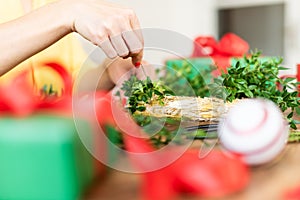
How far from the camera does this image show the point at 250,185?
1.02 feet

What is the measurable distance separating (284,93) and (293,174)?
9.0 inches

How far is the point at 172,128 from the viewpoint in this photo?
13.4 inches

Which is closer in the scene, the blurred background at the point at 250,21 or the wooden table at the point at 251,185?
the wooden table at the point at 251,185

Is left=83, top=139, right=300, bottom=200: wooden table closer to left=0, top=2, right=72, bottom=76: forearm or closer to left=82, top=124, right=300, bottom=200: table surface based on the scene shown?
left=82, top=124, right=300, bottom=200: table surface

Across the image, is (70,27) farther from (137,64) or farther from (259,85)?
(259,85)

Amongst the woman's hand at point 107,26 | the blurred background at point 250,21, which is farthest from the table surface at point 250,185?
the blurred background at point 250,21

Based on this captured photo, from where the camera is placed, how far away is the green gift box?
30 centimetres

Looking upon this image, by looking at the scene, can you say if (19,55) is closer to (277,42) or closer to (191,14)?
(191,14)

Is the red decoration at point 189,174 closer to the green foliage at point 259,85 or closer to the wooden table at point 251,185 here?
the wooden table at point 251,185

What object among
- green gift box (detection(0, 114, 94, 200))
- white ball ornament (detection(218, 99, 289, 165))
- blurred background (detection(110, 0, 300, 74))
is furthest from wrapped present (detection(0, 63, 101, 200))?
blurred background (detection(110, 0, 300, 74))

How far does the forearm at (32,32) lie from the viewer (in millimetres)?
418

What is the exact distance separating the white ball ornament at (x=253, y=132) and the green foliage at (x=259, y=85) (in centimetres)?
12

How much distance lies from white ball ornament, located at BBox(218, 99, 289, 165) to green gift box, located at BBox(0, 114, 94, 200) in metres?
0.11

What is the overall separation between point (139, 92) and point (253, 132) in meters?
0.12
